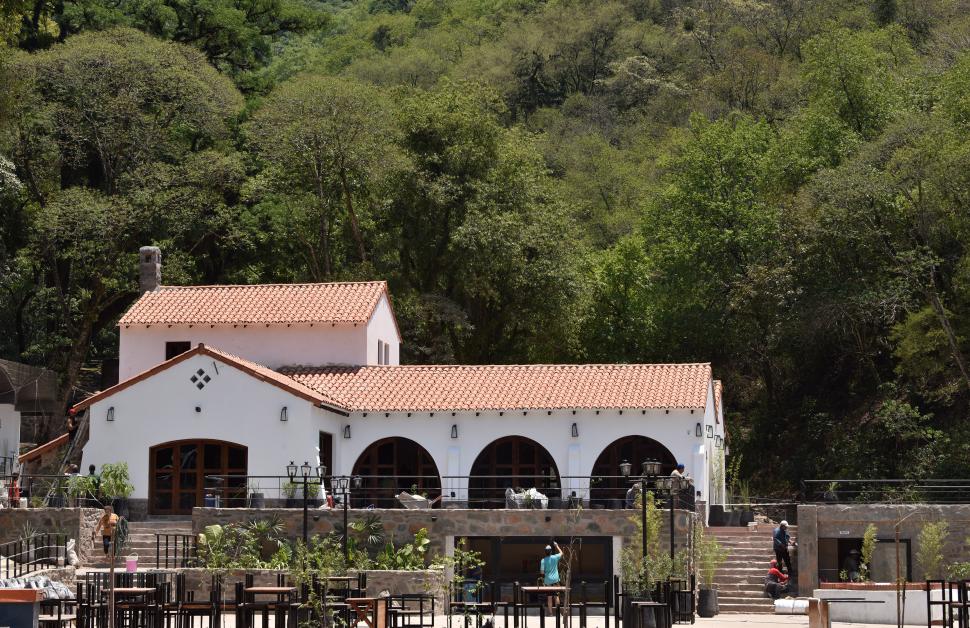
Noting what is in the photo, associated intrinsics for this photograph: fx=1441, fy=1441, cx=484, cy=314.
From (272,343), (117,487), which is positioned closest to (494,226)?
(272,343)

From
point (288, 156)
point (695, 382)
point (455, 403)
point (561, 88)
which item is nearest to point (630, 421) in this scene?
point (695, 382)

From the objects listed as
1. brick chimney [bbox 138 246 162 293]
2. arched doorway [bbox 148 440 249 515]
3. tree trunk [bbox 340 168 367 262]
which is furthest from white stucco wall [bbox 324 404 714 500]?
tree trunk [bbox 340 168 367 262]

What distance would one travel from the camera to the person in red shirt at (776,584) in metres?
32.3

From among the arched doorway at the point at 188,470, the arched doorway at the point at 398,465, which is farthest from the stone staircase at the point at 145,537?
the arched doorway at the point at 398,465

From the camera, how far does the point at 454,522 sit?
33.8m

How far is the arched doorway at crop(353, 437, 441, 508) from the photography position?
37906 mm

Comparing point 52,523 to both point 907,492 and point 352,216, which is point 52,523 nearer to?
point 352,216

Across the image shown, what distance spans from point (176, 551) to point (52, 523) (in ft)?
10.9

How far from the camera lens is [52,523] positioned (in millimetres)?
33625

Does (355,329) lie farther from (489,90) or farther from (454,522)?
(489,90)

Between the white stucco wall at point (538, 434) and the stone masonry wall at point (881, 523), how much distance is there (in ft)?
10.3

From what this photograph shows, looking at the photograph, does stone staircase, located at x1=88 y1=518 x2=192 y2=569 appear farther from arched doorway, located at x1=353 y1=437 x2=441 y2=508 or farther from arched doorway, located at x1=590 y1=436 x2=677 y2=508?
arched doorway, located at x1=590 y1=436 x2=677 y2=508

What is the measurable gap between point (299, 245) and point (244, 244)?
85.5 inches

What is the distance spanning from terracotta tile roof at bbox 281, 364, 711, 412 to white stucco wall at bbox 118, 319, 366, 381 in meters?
0.45
